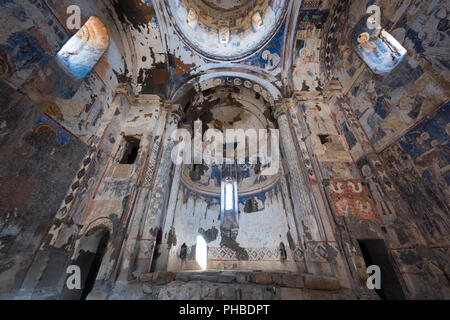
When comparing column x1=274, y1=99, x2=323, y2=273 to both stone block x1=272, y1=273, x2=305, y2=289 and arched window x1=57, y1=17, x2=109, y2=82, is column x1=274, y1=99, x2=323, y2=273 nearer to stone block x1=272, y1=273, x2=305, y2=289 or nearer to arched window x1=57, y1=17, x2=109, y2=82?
stone block x1=272, y1=273, x2=305, y2=289

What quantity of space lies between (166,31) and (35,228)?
828cm

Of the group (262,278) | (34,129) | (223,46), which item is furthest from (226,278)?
(223,46)

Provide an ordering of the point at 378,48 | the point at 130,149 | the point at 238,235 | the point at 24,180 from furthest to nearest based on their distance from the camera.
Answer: the point at 238,235, the point at 130,149, the point at 378,48, the point at 24,180

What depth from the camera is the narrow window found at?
20.7 feet

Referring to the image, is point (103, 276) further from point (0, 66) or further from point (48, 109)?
point (0, 66)

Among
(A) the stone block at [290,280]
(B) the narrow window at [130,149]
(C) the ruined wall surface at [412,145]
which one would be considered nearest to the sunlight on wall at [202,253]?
(B) the narrow window at [130,149]

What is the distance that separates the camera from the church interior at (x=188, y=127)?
11.4 ft

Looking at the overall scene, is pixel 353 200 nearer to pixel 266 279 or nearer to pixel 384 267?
pixel 384 267

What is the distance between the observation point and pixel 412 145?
4039 millimetres

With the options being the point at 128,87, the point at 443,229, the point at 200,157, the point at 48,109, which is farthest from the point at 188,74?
the point at 443,229

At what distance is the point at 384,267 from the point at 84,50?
35.6ft

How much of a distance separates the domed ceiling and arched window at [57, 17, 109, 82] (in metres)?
3.04

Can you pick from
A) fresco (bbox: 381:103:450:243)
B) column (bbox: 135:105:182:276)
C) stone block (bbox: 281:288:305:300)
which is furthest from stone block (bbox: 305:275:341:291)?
column (bbox: 135:105:182:276)

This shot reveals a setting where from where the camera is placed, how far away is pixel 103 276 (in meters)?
4.05
